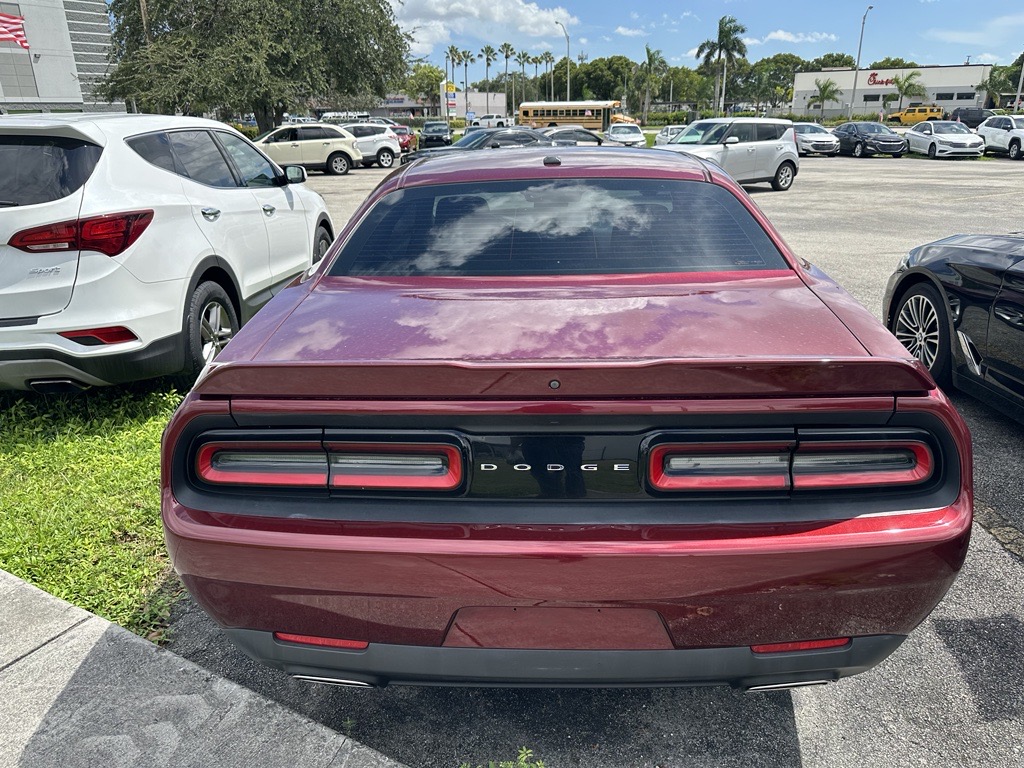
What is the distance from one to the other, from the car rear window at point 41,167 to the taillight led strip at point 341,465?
9.58ft

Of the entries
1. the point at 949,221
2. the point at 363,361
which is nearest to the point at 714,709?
the point at 363,361

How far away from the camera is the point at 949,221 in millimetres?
13445

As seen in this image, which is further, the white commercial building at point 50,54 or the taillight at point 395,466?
the white commercial building at point 50,54

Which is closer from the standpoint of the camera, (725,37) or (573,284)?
(573,284)

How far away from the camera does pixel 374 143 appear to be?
86.3ft

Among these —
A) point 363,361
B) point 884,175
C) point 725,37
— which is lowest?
point 884,175

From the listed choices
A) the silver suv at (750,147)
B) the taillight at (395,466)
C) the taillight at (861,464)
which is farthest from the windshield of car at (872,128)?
the taillight at (395,466)

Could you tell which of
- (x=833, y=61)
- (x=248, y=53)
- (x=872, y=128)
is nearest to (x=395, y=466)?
(x=248, y=53)

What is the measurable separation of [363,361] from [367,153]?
26.2m

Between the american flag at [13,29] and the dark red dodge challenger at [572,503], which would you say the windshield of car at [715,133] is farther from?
the american flag at [13,29]

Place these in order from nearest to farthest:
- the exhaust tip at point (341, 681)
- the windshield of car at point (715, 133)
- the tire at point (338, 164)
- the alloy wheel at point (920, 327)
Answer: the exhaust tip at point (341, 681) < the alloy wheel at point (920, 327) < the windshield of car at point (715, 133) < the tire at point (338, 164)

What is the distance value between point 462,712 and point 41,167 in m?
3.61

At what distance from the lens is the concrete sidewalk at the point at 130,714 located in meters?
2.03

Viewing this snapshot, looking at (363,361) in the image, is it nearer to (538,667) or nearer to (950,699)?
(538,667)
